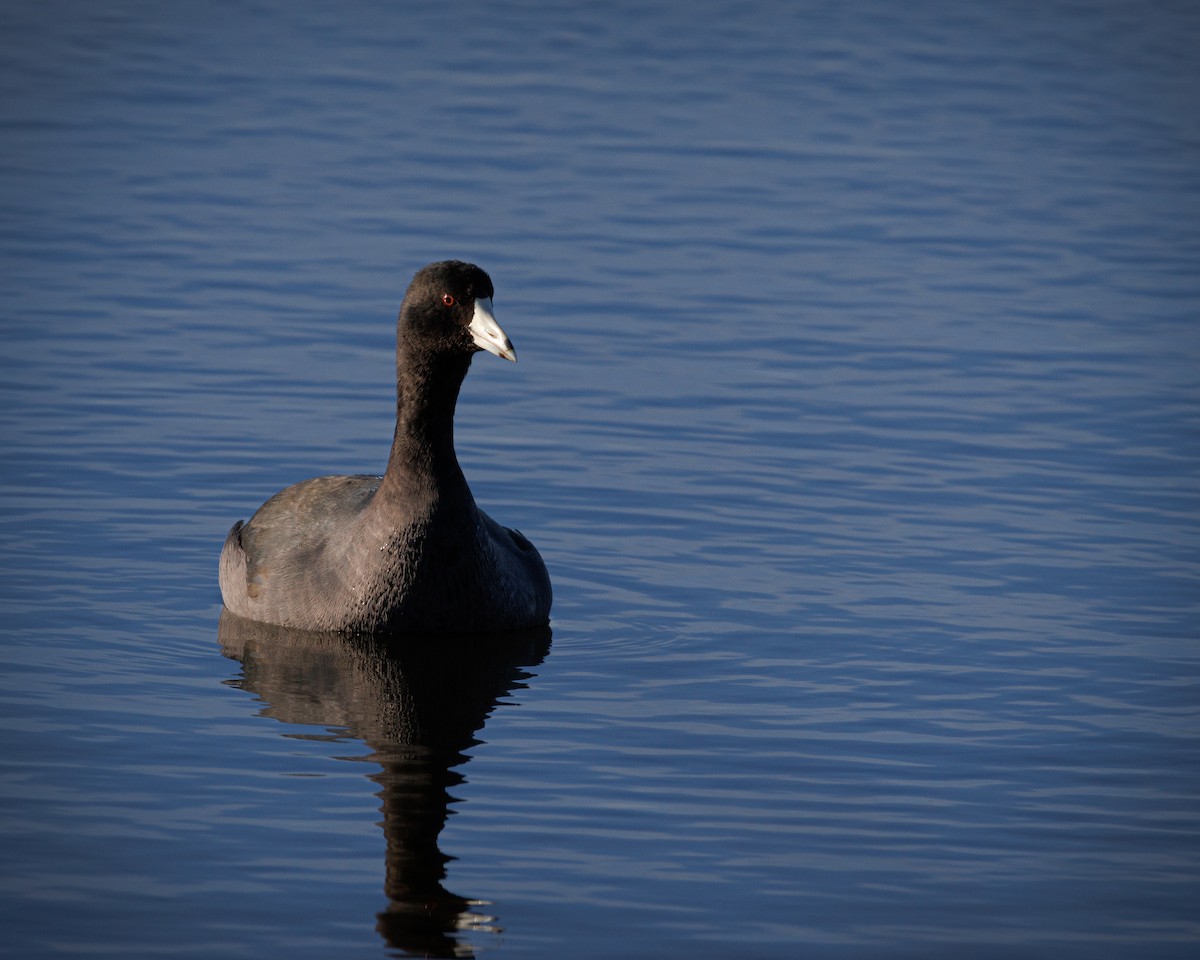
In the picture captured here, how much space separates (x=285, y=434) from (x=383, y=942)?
26.9 ft

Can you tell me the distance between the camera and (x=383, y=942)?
845cm

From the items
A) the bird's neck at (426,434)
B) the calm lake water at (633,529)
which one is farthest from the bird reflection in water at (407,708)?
the bird's neck at (426,434)

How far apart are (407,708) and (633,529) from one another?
364 cm

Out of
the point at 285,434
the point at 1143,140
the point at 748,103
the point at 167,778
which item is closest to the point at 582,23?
the point at 748,103

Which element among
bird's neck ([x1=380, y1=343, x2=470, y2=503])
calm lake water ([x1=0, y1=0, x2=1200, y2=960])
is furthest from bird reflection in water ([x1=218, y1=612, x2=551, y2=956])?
bird's neck ([x1=380, y1=343, x2=470, y2=503])

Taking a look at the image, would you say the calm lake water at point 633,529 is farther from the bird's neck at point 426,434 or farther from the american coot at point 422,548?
the bird's neck at point 426,434

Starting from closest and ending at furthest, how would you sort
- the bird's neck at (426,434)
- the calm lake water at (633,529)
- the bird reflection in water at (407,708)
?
the bird reflection in water at (407,708), the calm lake water at (633,529), the bird's neck at (426,434)

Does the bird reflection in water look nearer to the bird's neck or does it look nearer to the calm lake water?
the calm lake water

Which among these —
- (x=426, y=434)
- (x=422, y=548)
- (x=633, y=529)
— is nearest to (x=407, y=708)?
(x=422, y=548)

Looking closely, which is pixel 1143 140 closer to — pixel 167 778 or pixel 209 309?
pixel 209 309

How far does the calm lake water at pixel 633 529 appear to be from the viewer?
9.09 metres

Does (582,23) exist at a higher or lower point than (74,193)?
higher

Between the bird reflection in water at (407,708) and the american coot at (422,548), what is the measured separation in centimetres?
13

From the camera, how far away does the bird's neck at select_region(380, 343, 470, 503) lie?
1251 cm
